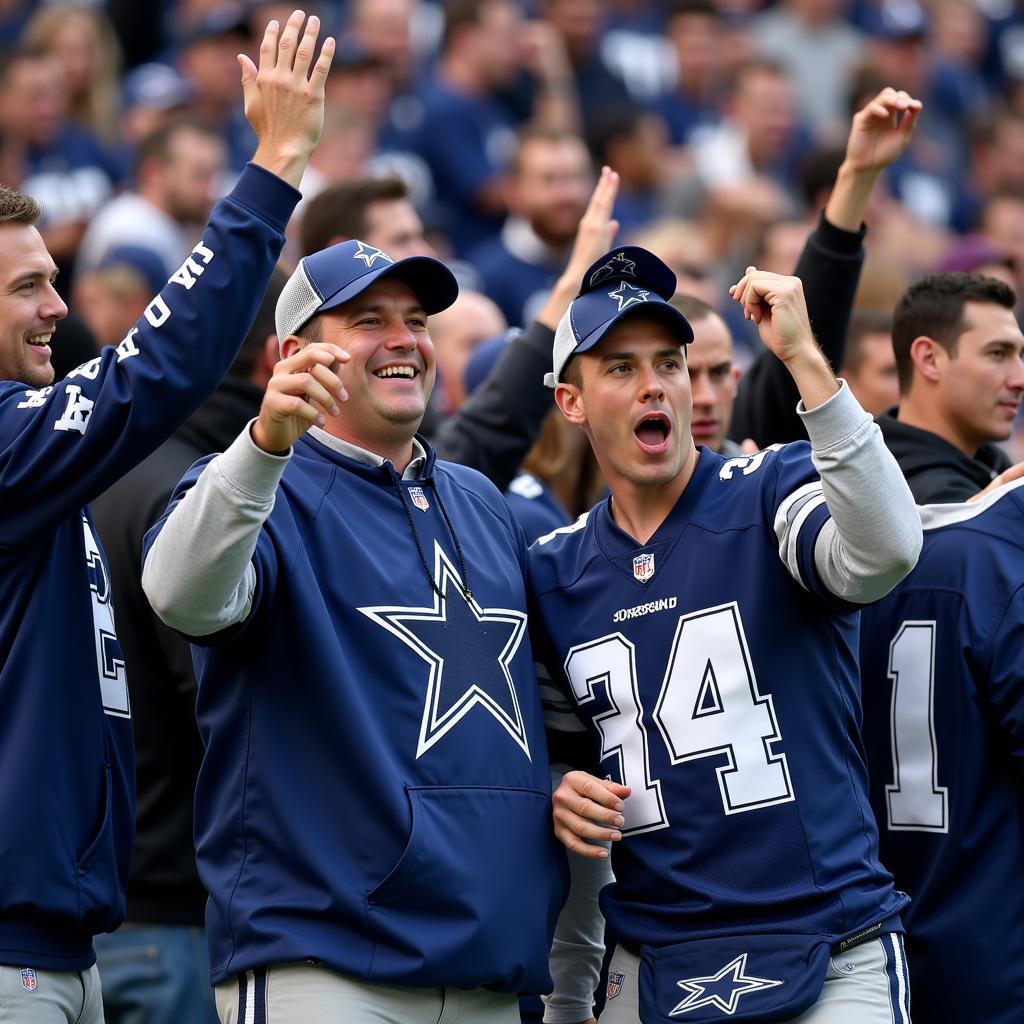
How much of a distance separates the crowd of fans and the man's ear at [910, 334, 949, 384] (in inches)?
60.7

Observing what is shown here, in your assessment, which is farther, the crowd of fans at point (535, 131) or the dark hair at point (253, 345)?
the crowd of fans at point (535, 131)

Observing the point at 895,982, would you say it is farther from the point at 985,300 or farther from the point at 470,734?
the point at 985,300

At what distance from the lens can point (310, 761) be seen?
3.69 meters

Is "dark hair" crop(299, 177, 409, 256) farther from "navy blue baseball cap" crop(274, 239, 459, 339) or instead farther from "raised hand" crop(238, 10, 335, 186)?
"raised hand" crop(238, 10, 335, 186)

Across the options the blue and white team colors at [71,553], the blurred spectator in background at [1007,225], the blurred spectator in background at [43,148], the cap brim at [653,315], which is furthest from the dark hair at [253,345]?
the blurred spectator in background at [1007,225]

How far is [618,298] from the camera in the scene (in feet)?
13.9

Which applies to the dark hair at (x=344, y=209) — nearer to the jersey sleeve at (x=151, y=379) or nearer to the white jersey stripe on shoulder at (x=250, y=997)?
the jersey sleeve at (x=151, y=379)

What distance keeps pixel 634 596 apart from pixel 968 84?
12.2 metres

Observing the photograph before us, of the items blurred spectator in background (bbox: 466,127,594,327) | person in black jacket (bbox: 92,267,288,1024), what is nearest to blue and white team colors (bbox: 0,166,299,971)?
person in black jacket (bbox: 92,267,288,1024)

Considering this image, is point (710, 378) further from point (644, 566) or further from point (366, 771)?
point (366, 771)

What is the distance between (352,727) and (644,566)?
32.8 inches

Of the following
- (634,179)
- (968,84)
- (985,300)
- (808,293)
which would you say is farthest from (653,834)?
(968,84)

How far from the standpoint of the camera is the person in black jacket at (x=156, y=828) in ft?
15.4

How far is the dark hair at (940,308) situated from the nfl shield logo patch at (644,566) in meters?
1.53
